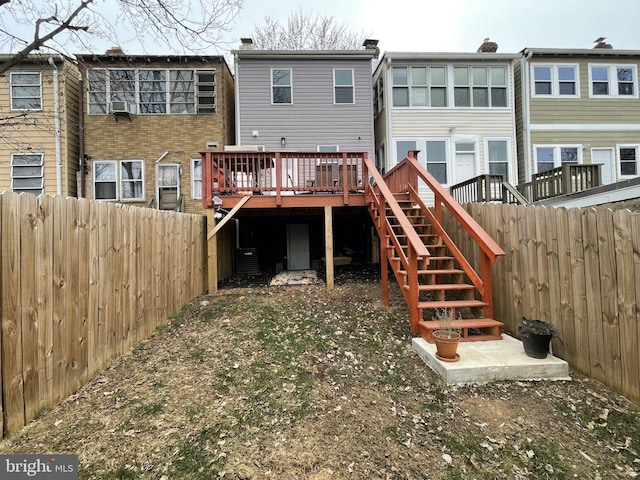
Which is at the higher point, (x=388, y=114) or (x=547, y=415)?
(x=388, y=114)

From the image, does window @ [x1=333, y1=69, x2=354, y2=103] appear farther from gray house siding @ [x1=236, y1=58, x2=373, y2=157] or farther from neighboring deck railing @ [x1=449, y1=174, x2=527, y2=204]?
neighboring deck railing @ [x1=449, y1=174, x2=527, y2=204]

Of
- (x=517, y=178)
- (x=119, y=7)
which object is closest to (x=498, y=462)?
(x=119, y=7)

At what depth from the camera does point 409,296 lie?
4465 millimetres

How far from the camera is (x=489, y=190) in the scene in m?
8.59

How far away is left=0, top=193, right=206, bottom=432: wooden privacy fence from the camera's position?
244 cm

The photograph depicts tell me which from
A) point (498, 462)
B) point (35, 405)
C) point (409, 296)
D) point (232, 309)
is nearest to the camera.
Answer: point (498, 462)

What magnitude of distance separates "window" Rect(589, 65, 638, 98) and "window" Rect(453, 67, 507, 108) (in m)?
3.31

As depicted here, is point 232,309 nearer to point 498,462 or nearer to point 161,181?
point 498,462

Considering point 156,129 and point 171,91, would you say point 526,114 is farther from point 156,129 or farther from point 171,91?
point 156,129

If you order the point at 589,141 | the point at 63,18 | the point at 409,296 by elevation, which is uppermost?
the point at 63,18

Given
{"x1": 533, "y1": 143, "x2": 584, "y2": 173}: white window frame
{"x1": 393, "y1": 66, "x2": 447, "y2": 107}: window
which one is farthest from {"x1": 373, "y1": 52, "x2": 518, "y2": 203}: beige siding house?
→ {"x1": 533, "y1": 143, "x2": 584, "y2": 173}: white window frame

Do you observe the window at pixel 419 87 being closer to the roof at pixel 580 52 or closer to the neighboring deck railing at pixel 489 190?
the roof at pixel 580 52

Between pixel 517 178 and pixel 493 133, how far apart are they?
1815 mm
